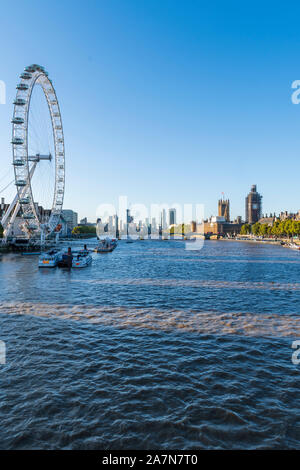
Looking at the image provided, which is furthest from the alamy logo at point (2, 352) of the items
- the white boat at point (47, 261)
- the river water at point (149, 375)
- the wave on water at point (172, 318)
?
the white boat at point (47, 261)

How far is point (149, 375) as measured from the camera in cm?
1304

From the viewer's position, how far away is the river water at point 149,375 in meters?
9.17

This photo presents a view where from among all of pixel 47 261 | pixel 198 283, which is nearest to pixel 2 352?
pixel 198 283

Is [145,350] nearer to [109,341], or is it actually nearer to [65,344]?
[109,341]

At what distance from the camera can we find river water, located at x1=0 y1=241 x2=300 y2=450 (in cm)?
917

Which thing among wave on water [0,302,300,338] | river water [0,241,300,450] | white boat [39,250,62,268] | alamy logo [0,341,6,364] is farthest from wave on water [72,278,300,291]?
alamy logo [0,341,6,364]

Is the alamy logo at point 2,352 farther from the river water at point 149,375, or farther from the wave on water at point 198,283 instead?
the wave on water at point 198,283

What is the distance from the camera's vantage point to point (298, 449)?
28.0 ft

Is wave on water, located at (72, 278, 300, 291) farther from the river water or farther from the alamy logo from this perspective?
the alamy logo

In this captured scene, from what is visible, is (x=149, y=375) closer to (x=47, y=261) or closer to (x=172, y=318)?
(x=172, y=318)

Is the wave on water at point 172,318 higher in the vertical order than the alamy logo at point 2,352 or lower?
lower

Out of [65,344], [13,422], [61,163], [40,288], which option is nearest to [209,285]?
[40,288]

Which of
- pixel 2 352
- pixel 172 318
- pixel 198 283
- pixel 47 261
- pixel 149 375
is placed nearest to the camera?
pixel 149 375
